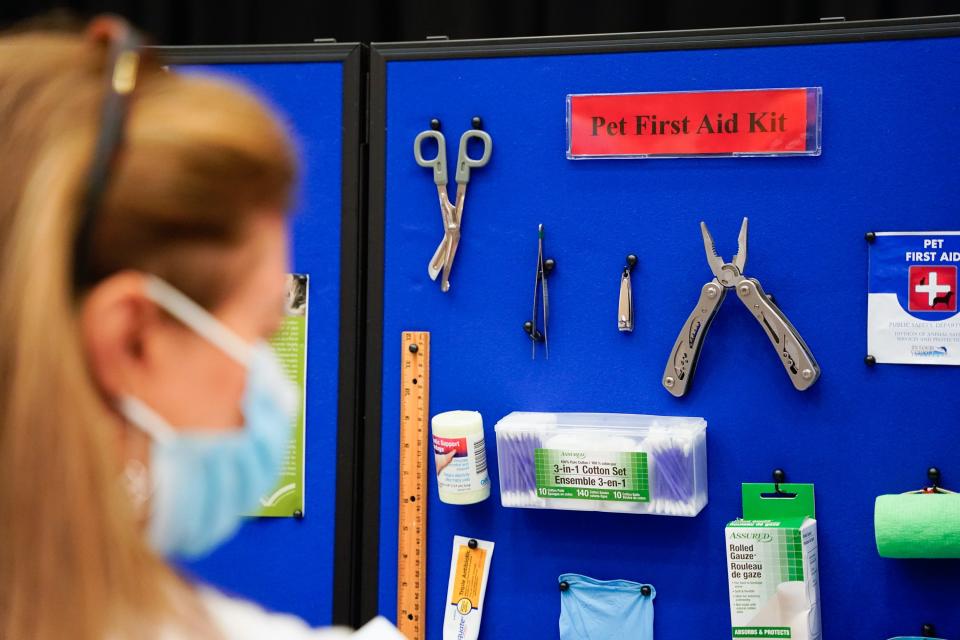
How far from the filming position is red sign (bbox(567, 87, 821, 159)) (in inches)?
47.0

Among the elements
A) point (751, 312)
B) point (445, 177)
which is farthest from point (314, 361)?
point (751, 312)

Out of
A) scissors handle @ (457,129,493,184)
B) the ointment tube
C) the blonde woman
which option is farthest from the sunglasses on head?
the ointment tube

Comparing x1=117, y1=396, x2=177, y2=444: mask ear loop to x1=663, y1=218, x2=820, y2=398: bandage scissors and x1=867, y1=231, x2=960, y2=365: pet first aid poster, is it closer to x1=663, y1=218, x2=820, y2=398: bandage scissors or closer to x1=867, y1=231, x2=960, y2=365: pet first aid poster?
x1=663, y1=218, x2=820, y2=398: bandage scissors

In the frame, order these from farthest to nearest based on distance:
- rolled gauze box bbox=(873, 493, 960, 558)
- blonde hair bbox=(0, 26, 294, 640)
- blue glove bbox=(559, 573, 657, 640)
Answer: blue glove bbox=(559, 573, 657, 640)
rolled gauze box bbox=(873, 493, 960, 558)
blonde hair bbox=(0, 26, 294, 640)

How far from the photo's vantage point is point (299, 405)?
1331 millimetres

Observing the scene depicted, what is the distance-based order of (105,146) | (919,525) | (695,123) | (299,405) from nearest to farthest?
(105,146)
(919,525)
(695,123)
(299,405)

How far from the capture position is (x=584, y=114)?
4.11 ft

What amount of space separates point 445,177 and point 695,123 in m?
0.32

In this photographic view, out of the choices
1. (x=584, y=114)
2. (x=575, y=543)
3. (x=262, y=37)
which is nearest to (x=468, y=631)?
(x=575, y=543)

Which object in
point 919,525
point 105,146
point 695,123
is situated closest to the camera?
point 105,146

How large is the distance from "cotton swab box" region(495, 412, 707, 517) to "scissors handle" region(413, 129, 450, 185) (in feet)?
1.06

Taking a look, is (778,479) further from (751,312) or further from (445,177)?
(445,177)

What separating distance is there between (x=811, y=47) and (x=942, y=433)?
49cm

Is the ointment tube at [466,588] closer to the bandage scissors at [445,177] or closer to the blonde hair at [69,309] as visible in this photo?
the bandage scissors at [445,177]
